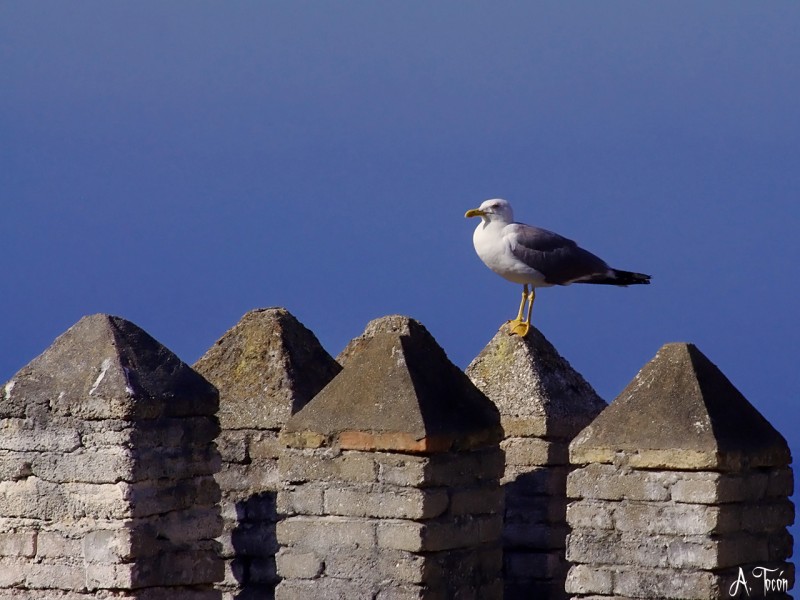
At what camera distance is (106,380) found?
11156 millimetres

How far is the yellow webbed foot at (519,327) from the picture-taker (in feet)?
42.4

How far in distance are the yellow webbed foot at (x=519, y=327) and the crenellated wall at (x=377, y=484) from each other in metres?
1.42

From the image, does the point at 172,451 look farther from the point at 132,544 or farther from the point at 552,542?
the point at 552,542

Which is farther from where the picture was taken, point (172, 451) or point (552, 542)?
point (552, 542)

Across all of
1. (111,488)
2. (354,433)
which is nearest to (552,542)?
(354,433)

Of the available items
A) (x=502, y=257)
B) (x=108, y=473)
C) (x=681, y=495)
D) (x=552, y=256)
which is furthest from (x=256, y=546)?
(x=681, y=495)

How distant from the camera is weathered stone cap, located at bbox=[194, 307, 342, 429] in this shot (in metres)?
12.5

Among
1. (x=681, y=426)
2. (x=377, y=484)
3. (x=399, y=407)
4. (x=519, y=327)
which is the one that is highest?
(x=519, y=327)

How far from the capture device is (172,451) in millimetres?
11188

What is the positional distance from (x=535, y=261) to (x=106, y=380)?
324cm

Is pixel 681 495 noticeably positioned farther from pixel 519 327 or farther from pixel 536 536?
pixel 519 327

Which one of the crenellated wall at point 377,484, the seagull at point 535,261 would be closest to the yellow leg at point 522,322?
the seagull at point 535,261

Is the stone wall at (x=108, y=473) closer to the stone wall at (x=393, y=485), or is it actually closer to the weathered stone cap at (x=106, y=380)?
the weathered stone cap at (x=106, y=380)

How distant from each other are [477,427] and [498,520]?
62 cm
